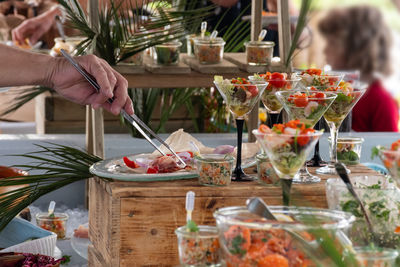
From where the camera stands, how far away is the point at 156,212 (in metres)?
1.64

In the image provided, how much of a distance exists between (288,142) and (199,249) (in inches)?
12.0

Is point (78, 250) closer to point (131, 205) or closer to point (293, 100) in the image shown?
point (131, 205)

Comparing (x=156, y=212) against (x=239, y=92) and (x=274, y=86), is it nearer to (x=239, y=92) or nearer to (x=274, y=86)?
(x=239, y=92)

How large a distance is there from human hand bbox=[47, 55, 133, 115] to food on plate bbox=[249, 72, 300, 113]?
338mm

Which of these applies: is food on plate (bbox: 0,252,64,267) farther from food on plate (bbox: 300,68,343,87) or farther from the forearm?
food on plate (bbox: 300,68,343,87)

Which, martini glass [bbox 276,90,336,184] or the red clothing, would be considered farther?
the red clothing

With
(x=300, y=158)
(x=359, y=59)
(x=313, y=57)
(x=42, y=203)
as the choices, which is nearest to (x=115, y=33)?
(x=42, y=203)

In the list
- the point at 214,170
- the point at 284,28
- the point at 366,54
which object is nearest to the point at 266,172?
the point at 214,170

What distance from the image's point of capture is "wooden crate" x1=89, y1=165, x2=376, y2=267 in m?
1.63

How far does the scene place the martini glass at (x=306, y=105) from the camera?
66.5 inches

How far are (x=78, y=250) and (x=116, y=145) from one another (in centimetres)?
98

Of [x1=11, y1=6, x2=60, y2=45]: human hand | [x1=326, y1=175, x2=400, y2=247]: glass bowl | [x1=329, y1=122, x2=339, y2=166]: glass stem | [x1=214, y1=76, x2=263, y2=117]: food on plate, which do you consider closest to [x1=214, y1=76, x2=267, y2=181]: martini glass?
[x1=214, y1=76, x2=263, y2=117]: food on plate

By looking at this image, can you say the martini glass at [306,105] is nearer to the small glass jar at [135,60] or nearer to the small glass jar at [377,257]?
the small glass jar at [377,257]

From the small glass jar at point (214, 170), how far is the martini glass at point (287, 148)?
0.20 metres
